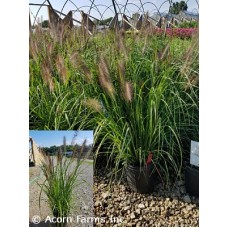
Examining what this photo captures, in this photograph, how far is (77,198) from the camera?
1855 millimetres

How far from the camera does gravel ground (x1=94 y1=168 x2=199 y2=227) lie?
5.98 feet

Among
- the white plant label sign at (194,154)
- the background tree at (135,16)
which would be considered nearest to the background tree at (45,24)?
the background tree at (135,16)

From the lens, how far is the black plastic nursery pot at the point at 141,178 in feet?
6.16

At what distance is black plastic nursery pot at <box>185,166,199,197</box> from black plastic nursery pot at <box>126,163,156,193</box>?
0.56 ft

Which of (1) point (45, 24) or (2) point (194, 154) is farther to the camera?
(1) point (45, 24)

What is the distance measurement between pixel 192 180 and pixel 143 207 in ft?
0.92

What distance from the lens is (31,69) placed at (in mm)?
1936

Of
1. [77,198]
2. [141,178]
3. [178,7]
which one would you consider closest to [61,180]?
[77,198]

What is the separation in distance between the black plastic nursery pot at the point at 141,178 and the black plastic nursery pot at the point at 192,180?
17 cm

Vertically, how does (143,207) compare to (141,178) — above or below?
below

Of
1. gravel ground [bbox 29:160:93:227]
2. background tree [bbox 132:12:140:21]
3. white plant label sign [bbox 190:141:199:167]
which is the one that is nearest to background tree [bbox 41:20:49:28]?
background tree [bbox 132:12:140:21]

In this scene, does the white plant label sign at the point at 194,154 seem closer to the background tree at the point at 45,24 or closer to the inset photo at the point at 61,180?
the inset photo at the point at 61,180

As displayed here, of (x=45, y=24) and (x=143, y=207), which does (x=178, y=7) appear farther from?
(x=143, y=207)

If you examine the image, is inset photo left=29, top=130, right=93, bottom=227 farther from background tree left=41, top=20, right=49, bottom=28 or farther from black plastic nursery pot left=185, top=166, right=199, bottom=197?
background tree left=41, top=20, right=49, bottom=28
